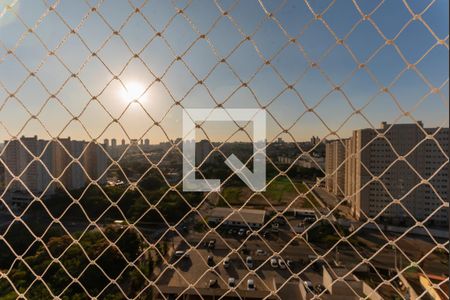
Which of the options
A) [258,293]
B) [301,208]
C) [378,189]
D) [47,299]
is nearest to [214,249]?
[258,293]

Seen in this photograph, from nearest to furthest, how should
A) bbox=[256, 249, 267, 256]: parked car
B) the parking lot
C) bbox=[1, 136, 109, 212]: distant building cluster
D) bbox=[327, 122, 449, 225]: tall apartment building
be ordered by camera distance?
bbox=[327, 122, 449, 225]: tall apartment building < bbox=[1, 136, 109, 212]: distant building cluster < the parking lot < bbox=[256, 249, 267, 256]: parked car

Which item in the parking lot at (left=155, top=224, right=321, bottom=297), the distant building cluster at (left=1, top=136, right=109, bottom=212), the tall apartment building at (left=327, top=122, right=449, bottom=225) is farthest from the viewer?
the parking lot at (left=155, top=224, right=321, bottom=297)

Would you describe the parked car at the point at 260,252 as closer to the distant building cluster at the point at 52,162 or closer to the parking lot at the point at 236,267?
the parking lot at the point at 236,267

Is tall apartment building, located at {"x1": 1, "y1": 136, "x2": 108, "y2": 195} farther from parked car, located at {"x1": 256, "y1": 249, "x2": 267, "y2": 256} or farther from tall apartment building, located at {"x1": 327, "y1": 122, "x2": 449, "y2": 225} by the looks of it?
parked car, located at {"x1": 256, "y1": 249, "x2": 267, "y2": 256}

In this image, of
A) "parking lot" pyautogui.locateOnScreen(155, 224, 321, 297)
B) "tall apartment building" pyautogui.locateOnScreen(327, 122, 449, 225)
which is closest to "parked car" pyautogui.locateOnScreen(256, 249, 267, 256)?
"parking lot" pyautogui.locateOnScreen(155, 224, 321, 297)

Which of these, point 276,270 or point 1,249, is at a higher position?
point 1,249

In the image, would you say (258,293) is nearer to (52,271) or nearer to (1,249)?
(52,271)

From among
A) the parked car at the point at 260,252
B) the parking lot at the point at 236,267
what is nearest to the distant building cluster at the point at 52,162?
the parking lot at the point at 236,267

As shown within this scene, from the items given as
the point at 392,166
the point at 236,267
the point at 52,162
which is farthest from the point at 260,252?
the point at 392,166

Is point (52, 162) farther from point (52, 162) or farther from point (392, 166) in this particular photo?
point (392, 166)
